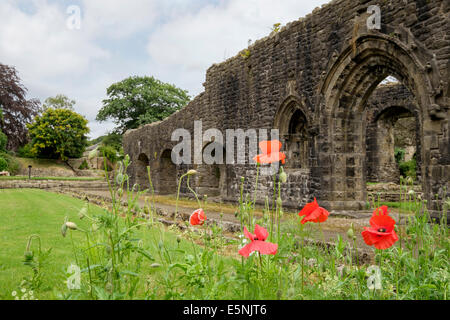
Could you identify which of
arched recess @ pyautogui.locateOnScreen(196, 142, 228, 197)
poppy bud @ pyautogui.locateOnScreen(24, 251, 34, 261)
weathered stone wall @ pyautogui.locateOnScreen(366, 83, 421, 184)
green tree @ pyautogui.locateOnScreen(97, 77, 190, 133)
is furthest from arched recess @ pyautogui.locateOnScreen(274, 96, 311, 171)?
green tree @ pyautogui.locateOnScreen(97, 77, 190, 133)

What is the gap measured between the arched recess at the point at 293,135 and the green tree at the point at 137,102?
27.2m

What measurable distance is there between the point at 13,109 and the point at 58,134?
465 cm

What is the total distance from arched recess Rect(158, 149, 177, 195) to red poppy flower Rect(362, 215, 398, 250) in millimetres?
18263

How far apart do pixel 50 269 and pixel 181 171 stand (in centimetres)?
1334

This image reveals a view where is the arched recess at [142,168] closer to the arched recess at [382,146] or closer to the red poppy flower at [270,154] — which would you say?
the arched recess at [382,146]

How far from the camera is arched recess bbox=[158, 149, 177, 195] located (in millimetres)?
19656

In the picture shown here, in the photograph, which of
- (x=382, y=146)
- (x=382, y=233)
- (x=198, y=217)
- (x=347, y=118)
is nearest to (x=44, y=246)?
(x=198, y=217)

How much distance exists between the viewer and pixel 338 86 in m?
8.43

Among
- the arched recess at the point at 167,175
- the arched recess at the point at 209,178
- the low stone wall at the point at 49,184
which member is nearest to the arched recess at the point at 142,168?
the arched recess at the point at 167,175

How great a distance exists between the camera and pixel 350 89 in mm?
8438

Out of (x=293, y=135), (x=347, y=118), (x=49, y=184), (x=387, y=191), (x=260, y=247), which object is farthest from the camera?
(x=49, y=184)

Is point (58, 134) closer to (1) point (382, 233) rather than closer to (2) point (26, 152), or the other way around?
(2) point (26, 152)

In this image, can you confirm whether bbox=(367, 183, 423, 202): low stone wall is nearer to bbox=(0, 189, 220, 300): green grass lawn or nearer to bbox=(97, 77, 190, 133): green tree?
bbox=(0, 189, 220, 300): green grass lawn
